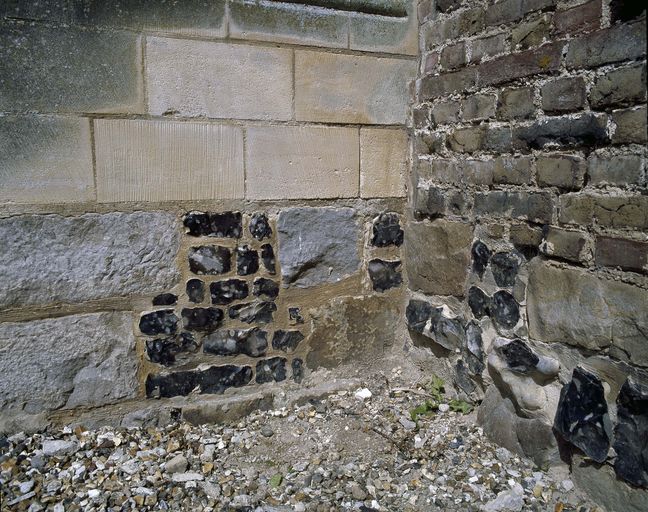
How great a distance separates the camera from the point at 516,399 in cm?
213

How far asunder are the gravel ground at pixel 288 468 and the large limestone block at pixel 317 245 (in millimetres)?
617

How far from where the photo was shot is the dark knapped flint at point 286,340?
2.53 metres

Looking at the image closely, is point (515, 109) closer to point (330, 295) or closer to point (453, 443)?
point (330, 295)

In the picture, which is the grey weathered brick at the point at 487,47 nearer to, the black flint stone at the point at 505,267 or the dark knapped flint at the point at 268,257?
the black flint stone at the point at 505,267

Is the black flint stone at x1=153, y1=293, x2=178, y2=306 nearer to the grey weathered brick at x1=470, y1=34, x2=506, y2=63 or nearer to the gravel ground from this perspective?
the gravel ground

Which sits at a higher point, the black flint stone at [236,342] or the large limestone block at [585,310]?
the large limestone block at [585,310]

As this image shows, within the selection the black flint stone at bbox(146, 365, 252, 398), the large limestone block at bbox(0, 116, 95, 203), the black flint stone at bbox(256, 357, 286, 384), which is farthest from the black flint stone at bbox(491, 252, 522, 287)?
the large limestone block at bbox(0, 116, 95, 203)

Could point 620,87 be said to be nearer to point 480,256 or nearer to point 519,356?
point 480,256

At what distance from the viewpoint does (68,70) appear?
2.06 m

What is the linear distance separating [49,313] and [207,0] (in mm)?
1373

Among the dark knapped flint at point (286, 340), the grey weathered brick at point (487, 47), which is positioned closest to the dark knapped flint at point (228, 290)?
the dark knapped flint at point (286, 340)

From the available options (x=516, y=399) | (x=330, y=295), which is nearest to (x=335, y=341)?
(x=330, y=295)

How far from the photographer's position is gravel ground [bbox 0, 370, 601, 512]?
1.95m

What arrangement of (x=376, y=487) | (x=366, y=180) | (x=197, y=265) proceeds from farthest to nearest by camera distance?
(x=366, y=180), (x=197, y=265), (x=376, y=487)
